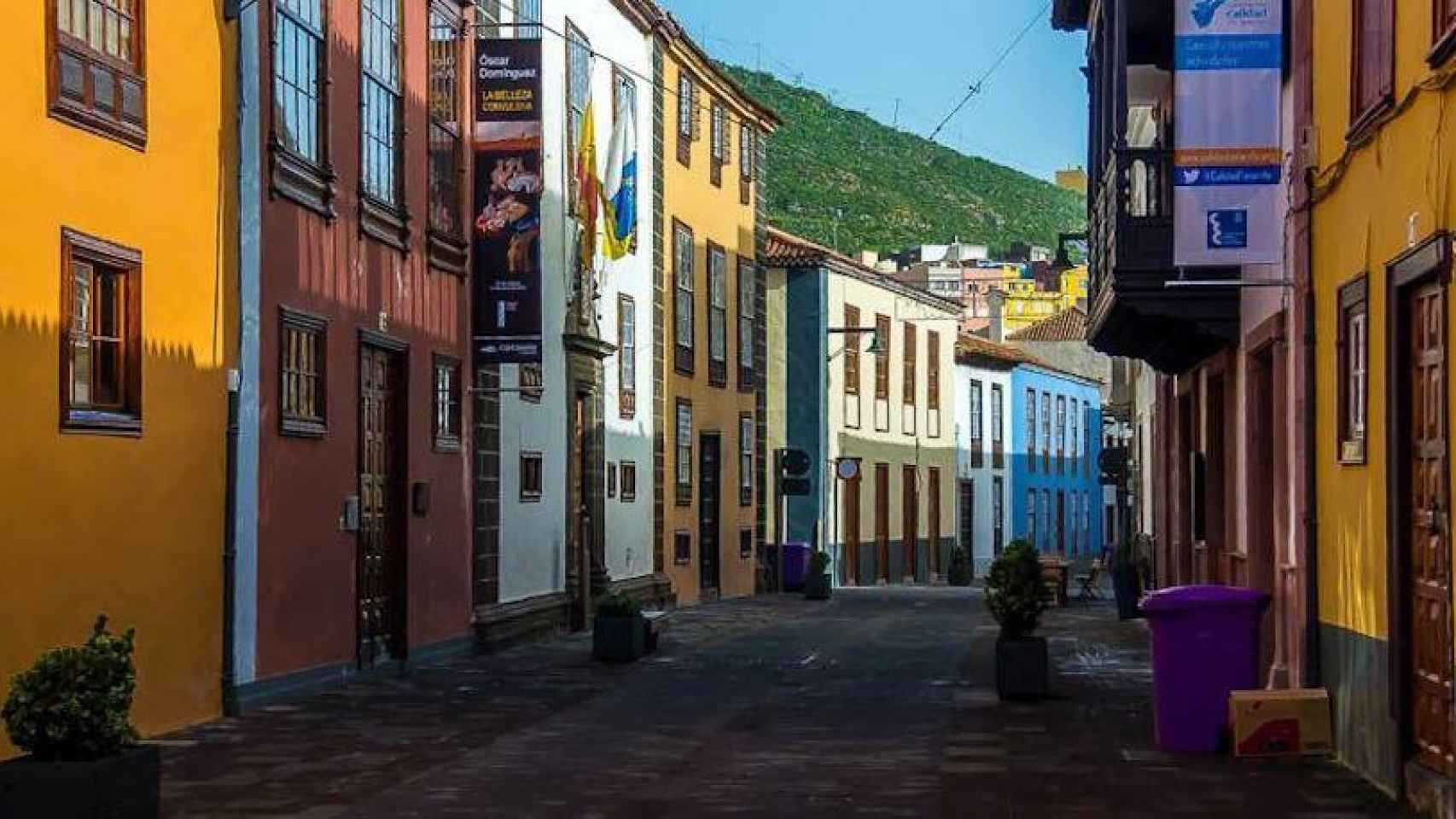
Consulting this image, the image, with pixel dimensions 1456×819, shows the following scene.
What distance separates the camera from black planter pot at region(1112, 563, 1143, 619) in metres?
30.3

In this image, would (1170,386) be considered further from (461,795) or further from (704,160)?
(461,795)

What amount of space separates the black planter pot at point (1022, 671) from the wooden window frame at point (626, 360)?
13.2m

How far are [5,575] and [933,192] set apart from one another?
4777 inches

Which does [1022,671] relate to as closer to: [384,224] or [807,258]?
[384,224]

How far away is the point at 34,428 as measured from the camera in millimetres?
12828

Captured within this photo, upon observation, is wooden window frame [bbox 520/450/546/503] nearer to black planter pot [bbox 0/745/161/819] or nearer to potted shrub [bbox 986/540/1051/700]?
potted shrub [bbox 986/540/1051/700]

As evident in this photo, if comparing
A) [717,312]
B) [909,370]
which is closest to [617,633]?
[717,312]

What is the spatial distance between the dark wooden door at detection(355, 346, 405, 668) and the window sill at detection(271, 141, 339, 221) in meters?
1.72

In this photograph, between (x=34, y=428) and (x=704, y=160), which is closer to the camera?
(x=34, y=428)

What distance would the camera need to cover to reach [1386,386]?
1166 centimetres

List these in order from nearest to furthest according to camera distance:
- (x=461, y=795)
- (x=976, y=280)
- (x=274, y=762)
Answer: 1. (x=461, y=795)
2. (x=274, y=762)
3. (x=976, y=280)

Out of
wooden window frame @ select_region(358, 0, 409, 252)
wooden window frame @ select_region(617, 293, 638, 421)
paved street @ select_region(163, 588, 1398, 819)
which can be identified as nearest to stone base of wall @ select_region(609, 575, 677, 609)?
wooden window frame @ select_region(617, 293, 638, 421)

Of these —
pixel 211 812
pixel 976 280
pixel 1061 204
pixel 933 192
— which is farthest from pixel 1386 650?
pixel 1061 204

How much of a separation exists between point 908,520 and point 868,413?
16.1 feet
